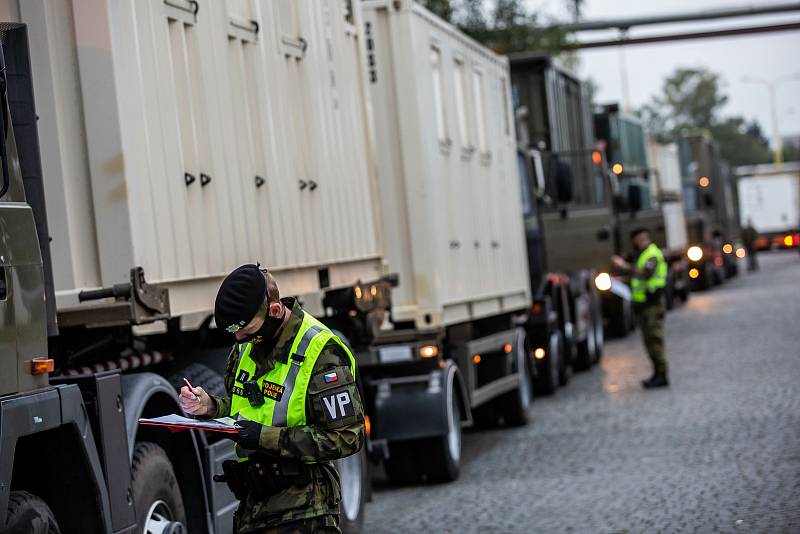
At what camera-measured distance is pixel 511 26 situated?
2756 cm

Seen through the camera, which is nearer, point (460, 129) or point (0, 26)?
point (0, 26)

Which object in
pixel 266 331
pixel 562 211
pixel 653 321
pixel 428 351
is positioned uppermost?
pixel 562 211

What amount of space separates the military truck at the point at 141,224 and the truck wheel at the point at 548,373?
7887mm

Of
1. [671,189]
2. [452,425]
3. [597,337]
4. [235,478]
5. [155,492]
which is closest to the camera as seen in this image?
[235,478]

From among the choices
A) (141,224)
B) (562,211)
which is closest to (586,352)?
(562,211)

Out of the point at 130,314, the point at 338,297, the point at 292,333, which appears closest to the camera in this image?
the point at 292,333

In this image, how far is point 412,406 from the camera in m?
11.2

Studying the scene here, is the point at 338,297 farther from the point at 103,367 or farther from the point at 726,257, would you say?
the point at 726,257

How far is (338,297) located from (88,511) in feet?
15.0

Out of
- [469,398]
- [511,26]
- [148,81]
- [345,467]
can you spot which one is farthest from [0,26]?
[511,26]

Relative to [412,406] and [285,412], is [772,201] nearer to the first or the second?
[412,406]

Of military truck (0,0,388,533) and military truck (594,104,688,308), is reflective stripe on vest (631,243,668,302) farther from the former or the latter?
military truck (0,0,388,533)

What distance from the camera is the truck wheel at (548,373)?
57.7 feet

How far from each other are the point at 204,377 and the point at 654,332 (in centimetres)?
1020
